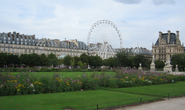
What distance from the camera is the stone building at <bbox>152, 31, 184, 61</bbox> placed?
9738 cm

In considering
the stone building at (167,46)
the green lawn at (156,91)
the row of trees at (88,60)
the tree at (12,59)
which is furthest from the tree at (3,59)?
the stone building at (167,46)

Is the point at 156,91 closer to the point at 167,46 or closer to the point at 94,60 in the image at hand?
the point at 94,60

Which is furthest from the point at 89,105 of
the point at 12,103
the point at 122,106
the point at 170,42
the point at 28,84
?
the point at 170,42

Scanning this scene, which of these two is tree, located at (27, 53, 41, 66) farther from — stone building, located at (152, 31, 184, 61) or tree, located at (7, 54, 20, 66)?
stone building, located at (152, 31, 184, 61)

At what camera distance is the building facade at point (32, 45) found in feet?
262

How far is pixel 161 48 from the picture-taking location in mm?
102625

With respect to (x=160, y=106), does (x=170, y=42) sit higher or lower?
higher

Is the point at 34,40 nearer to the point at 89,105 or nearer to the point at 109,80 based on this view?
the point at 109,80

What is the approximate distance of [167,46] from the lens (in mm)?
98875

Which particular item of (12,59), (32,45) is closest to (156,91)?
(12,59)

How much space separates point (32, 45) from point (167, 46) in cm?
6395

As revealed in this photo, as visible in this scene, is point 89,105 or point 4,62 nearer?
point 89,105

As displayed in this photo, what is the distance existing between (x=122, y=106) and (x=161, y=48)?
98986 mm

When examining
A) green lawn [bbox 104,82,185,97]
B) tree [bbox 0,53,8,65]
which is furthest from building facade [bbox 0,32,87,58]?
green lawn [bbox 104,82,185,97]
